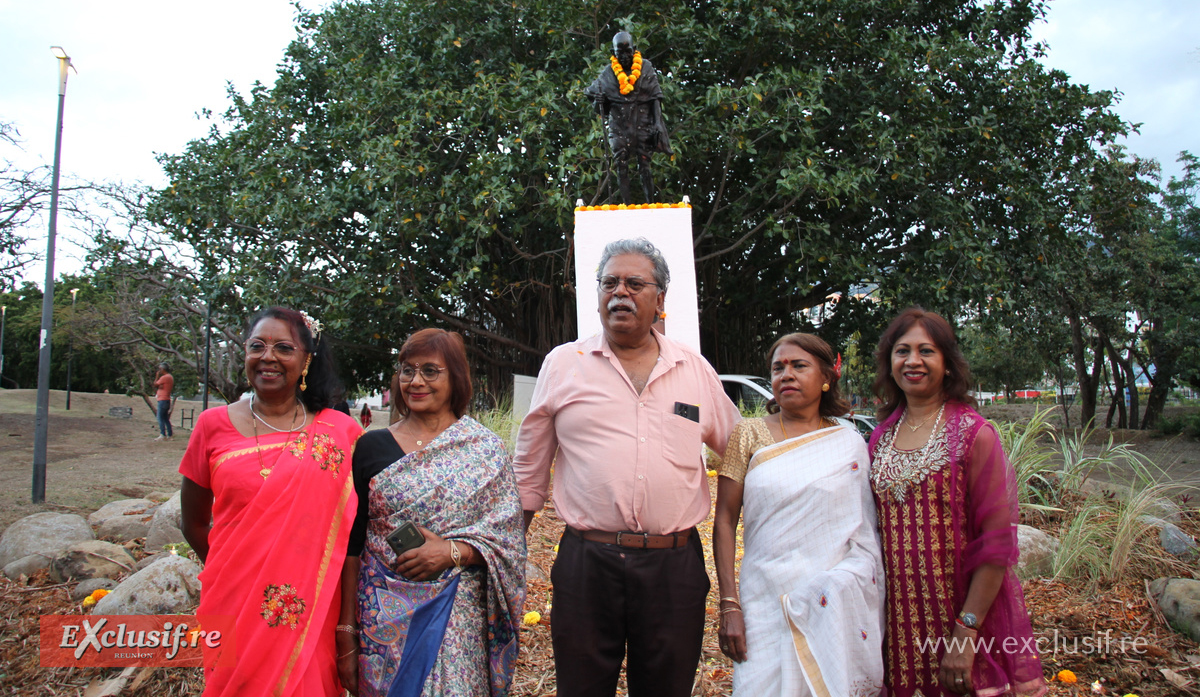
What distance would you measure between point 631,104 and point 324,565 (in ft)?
15.4

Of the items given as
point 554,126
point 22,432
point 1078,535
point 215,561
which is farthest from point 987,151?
point 22,432

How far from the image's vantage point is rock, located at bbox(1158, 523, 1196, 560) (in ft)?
12.5

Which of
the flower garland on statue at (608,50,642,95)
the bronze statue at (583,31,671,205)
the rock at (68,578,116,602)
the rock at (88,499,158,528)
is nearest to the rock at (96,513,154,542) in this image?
the rock at (88,499,158,528)

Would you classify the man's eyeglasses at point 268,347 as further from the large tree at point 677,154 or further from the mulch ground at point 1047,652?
the large tree at point 677,154

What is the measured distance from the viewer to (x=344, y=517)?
2.05 metres

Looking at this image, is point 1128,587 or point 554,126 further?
point 554,126

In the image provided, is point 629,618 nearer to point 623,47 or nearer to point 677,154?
point 623,47

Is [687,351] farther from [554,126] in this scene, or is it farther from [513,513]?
[554,126]

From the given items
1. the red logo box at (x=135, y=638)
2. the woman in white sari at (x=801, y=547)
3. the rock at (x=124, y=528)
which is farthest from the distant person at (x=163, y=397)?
the woman in white sari at (x=801, y=547)

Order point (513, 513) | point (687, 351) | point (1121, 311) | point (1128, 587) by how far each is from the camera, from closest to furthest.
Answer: point (513, 513)
point (687, 351)
point (1128, 587)
point (1121, 311)

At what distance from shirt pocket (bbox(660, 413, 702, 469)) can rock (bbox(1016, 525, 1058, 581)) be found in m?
2.65

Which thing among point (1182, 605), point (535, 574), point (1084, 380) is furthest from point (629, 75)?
point (1084, 380)

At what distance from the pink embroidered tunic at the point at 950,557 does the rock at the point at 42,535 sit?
445 cm

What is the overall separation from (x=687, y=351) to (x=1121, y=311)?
1534cm
